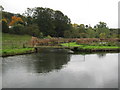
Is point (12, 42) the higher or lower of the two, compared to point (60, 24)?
lower

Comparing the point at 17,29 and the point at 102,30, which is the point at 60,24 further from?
the point at 17,29

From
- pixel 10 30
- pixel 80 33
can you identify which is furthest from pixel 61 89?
pixel 80 33

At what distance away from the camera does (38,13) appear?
5531 cm

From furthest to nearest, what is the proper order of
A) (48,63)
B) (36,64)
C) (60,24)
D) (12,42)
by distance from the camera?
(60,24) < (12,42) < (48,63) < (36,64)

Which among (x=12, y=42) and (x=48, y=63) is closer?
(x=48, y=63)

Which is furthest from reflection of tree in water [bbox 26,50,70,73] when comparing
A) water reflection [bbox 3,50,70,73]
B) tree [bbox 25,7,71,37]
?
tree [bbox 25,7,71,37]

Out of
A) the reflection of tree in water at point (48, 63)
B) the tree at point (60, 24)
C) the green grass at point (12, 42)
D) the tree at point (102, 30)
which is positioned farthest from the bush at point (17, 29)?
the tree at point (102, 30)

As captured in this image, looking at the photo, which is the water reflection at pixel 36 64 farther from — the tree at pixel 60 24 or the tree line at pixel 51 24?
the tree at pixel 60 24

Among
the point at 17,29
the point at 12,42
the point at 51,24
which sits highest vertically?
the point at 51,24

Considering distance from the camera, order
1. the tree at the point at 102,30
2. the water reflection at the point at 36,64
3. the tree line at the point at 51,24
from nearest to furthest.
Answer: the water reflection at the point at 36,64 → the tree line at the point at 51,24 → the tree at the point at 102,30

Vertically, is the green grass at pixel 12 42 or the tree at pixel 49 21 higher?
the tree at pixel 49 21

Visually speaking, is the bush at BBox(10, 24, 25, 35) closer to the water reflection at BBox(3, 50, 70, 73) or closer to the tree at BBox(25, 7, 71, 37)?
the tree at BBox(25, 7, 71, 37)

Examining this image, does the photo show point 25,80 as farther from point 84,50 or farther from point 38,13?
point 38,13

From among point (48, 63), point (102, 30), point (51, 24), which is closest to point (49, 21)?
point (51, 24)
